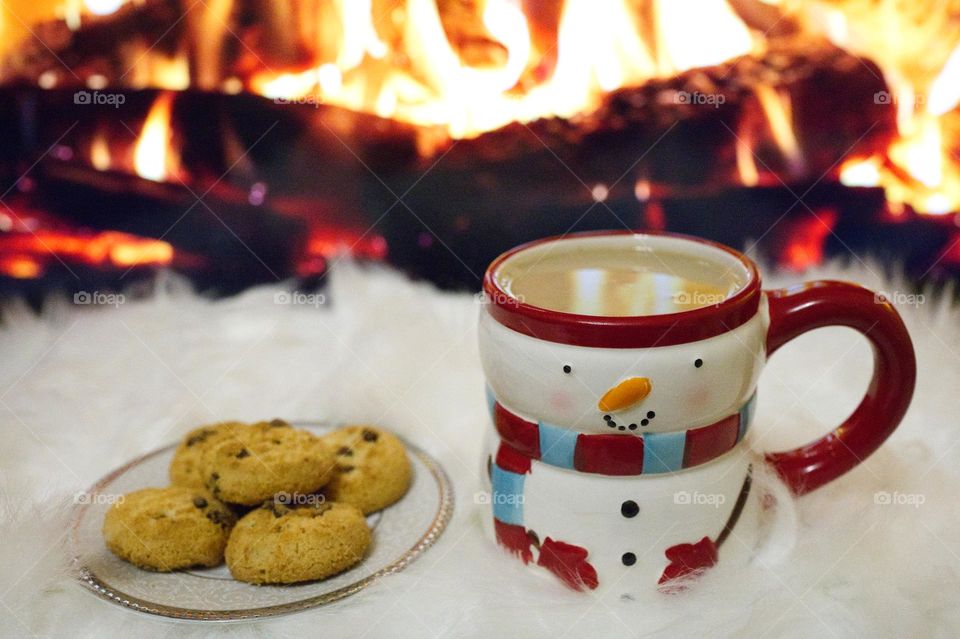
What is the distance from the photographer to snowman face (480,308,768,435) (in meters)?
0.72

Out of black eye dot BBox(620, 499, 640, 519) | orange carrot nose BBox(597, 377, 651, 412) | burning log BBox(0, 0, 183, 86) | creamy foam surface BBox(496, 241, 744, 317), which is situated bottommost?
black eye dot BBox(620, 499, 640, 519)

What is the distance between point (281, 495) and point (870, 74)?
114 centimetres

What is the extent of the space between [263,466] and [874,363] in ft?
1.84

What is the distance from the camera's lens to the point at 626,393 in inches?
28.3

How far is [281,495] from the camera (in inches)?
33.4

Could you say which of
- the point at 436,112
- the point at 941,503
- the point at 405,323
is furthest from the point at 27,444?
the point at 941,503

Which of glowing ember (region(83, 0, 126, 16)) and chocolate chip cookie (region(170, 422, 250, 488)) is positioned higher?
glowing ember (region(83, 0, 126, 16))

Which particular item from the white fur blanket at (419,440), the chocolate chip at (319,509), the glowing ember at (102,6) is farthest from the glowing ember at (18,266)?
the chocolate chip at (319,509)

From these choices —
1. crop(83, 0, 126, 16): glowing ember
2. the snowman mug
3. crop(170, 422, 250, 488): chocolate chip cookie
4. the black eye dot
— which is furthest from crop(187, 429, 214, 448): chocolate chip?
crop(83, 0, 126, 16): glowing ember

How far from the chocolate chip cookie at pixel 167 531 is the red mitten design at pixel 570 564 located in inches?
11.7

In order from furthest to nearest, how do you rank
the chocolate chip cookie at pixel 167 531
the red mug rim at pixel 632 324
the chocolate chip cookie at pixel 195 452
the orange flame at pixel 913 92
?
the orange flame at pixel 913 92, the chocolate chip cookie at pixel 195 452, the chocolate chip cookie at pixel 167 531, the red mug rim at pixel 632 324

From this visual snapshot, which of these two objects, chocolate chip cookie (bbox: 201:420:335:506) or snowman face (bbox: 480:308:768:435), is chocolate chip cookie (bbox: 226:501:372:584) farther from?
snowman face (bbox: 480:308:768:435)

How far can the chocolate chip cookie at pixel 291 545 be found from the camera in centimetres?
80

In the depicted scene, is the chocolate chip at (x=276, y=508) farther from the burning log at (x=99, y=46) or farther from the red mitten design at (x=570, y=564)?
the burning log at (x=99, y=46)
